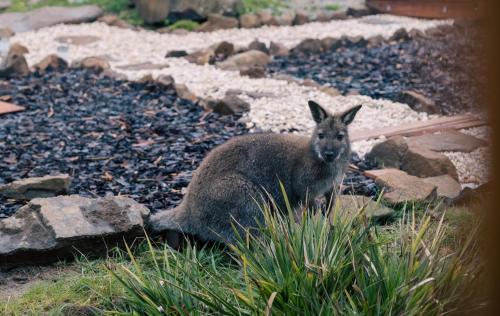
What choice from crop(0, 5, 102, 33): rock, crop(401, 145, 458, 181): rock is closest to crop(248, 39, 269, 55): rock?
crop(0, 5, 102, 33): rock

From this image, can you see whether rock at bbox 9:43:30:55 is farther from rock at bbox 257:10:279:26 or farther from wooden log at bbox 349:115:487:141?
wooden log at bbox 349:115:487:141

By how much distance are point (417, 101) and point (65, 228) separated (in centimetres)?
547

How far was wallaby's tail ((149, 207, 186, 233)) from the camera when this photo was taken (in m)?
5.06

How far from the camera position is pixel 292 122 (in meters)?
8.40

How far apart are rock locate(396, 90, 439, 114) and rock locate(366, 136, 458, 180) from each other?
1881 mm

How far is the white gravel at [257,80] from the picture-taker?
27.9 ft

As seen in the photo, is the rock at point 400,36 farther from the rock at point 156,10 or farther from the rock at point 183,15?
the rock at point 156,10

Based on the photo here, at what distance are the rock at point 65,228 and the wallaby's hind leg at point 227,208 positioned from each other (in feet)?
1.61

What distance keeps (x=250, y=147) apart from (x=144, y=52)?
7840 millimetres

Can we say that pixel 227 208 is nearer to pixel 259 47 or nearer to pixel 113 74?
pixel 113 74

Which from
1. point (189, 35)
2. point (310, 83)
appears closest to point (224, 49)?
point (189, 35)

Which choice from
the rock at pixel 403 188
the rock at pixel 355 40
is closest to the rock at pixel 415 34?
the rock at pixel 355 40

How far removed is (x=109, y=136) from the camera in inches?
311

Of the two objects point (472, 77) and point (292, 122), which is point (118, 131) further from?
point (472, 77)
